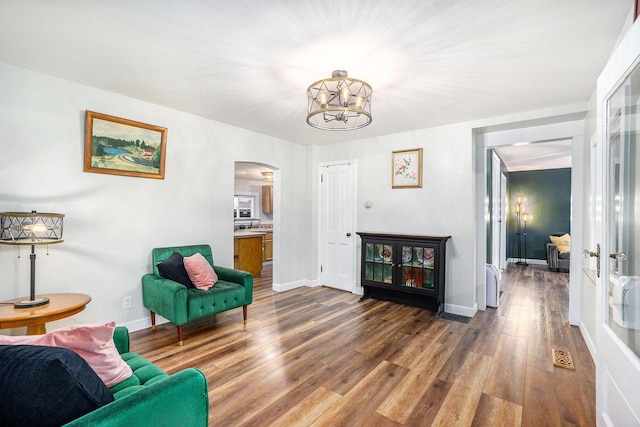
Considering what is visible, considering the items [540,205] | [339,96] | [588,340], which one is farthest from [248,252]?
[540,205]

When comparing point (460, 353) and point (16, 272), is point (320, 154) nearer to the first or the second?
point (460, 353)

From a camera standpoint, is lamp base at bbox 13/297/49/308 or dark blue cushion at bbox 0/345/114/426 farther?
lamp base at bbox 13/297/49/308

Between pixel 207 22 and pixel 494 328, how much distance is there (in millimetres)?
3978

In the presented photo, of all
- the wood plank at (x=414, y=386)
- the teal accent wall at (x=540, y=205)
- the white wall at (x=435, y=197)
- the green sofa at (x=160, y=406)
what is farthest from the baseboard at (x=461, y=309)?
the teal accent wall at (x=540, y=205)

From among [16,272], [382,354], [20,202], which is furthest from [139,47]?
[382,354]

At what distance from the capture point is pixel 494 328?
3.48m

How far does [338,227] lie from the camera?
514 cm

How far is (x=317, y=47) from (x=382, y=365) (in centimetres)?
257

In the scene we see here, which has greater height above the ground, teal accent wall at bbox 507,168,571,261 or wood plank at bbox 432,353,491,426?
teal accent wall at bbox 507,168,571,261

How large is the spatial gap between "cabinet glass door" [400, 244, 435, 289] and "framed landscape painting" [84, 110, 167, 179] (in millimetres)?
3204

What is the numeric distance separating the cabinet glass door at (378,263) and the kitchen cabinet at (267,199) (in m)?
5.20

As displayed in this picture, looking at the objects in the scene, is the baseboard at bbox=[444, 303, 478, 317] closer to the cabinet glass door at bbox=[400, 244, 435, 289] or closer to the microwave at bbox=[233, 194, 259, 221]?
the cabinet glass door at bbox=[400, 244, 435, 289]

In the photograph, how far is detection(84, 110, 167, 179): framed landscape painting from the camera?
9.66 ft

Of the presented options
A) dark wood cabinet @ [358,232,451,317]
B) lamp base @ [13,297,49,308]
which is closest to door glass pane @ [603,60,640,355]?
dark wood cabinet @ [358,232,451,317]
